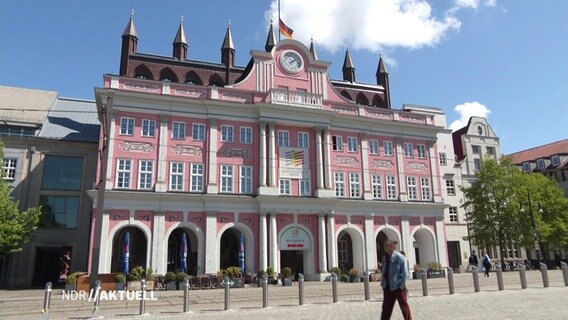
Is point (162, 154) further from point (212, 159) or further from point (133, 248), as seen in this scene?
point (133, 248)

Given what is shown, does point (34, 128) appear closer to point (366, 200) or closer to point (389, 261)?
point (366, 200)

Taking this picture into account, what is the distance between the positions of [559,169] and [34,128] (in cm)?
6398

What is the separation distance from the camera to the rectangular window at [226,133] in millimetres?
34125

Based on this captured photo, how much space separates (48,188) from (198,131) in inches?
529

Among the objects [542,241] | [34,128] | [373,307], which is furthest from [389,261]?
[542,241]

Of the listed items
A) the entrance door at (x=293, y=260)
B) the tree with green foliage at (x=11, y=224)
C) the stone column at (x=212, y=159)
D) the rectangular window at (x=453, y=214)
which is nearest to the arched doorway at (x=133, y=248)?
the tree with green foliage at (x=11, y=224)

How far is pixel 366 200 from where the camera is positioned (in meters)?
36.5

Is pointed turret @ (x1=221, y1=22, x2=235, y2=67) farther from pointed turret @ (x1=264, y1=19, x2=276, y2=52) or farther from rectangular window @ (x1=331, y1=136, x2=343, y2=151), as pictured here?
rectangular window @ (x1=331, y1=136, x2=343, y2=151)

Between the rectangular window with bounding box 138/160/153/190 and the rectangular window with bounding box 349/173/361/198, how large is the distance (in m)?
16.3

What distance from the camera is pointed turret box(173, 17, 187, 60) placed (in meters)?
40.3

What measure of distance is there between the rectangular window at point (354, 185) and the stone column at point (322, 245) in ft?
13.4

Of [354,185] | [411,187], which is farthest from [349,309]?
[411,187]

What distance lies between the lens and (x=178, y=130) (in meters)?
Answer: 33.1

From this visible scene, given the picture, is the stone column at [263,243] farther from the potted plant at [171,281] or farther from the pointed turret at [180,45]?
the pointed turret at [180,45]
